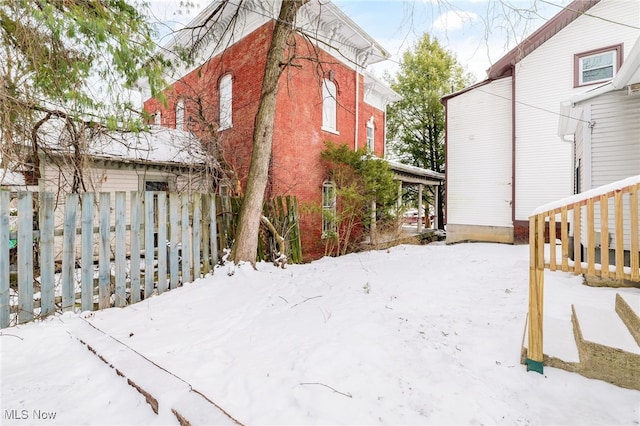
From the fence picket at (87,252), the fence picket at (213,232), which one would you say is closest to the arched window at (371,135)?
the fence picket at (213,232)

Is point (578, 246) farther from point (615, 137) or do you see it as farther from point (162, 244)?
point (615, 137)

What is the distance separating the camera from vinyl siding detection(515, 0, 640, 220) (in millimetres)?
10148

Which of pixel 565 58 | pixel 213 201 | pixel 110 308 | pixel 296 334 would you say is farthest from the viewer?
pixel 565 58

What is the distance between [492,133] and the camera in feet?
40.1

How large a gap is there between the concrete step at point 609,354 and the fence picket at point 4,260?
5.50 meters

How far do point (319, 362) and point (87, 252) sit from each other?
3.22 meters

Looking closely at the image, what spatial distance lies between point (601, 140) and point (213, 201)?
25.7 ft

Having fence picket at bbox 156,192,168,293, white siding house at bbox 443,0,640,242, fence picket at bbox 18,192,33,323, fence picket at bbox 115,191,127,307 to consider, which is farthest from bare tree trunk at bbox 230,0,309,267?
white siding house at bbox 443,0,640,242

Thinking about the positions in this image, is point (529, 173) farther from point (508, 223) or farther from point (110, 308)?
point (110, 308)

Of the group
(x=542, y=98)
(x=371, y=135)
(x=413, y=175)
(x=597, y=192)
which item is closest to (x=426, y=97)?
(x=371, y=135)

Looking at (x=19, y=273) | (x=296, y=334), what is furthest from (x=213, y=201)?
(x=296, y=334)

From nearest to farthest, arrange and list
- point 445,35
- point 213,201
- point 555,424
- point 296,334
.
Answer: point 555,424 → point 296,334 → point 445,35 → point 213,201

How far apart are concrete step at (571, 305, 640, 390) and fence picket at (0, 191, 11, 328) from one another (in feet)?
18.0

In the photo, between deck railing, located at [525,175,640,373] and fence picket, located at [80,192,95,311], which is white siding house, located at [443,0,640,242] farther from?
fence picket, located at [80,192,95,311]
